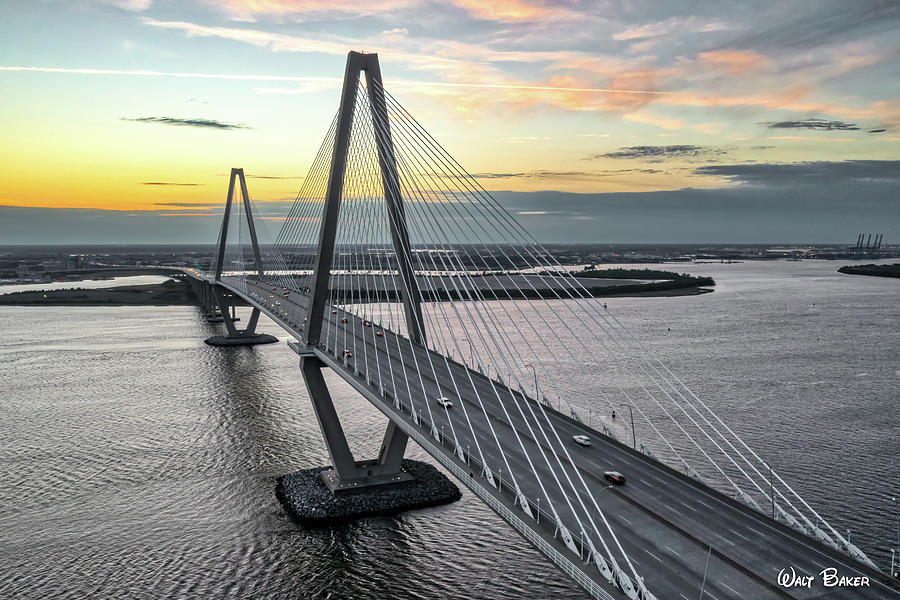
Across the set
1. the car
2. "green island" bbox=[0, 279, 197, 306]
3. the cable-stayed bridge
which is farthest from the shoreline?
the car

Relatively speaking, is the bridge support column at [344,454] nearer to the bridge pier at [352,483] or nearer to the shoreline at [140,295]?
the bridge pier at [352,483]

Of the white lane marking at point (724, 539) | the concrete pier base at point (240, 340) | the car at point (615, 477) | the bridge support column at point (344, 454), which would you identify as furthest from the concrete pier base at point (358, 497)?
the concrete pier base at point (240, 340)

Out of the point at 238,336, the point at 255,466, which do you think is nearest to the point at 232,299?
the point at 238,336

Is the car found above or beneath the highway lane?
above

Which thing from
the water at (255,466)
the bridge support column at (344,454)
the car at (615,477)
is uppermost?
the car at (615,477)

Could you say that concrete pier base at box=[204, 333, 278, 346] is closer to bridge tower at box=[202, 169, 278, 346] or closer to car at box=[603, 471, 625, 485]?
bridge tower at box=[202, 169, 278, 346]

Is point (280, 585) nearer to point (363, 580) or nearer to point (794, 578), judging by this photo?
point (363, 580)

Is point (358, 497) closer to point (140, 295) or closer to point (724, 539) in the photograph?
point (724, 539)
